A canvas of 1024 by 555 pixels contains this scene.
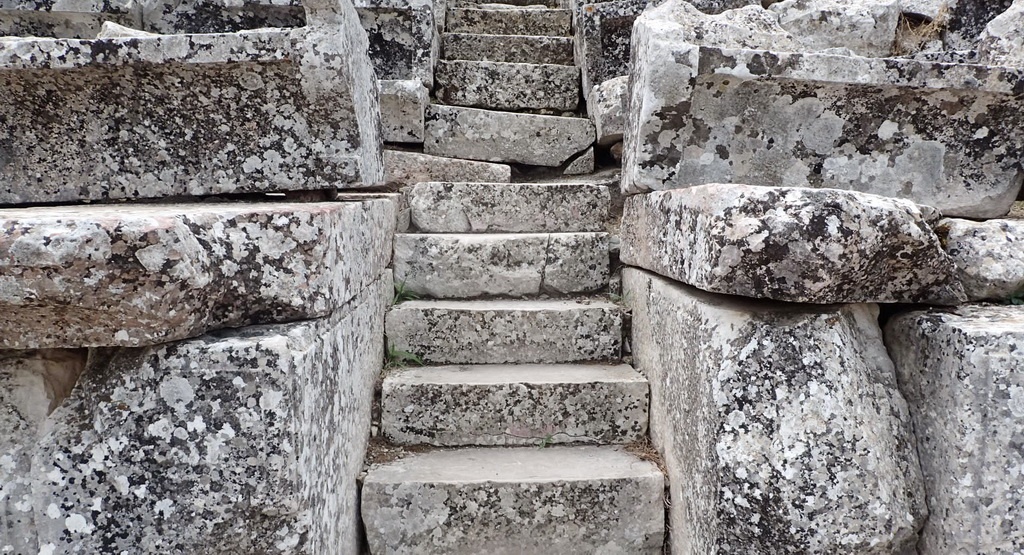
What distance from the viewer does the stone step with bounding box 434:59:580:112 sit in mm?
3838

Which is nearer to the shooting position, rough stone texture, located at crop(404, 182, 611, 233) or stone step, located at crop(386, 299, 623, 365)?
stone step, located at crop(386, 299, 623, 365)

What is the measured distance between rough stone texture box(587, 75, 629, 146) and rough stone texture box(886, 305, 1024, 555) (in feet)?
7.15

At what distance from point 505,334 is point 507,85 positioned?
214cm

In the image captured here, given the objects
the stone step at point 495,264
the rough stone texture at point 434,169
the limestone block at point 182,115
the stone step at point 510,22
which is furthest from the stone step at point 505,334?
the stone step at point 510,22

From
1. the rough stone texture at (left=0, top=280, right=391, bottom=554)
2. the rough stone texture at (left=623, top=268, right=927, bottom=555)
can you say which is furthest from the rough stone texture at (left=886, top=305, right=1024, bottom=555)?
the rough stone texture at (left=0, top=280, right=391, bottom=554)

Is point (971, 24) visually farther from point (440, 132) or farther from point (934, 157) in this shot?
point (440, 132)

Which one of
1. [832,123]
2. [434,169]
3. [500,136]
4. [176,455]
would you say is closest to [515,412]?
[176,455]

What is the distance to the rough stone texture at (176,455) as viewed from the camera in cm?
110

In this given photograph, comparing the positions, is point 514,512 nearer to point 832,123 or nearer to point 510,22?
point 832,123

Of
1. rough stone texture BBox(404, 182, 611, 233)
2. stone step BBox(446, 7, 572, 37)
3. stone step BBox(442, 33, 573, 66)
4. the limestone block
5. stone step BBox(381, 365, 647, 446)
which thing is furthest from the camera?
stone step BBox(446, 7, 572, 37)

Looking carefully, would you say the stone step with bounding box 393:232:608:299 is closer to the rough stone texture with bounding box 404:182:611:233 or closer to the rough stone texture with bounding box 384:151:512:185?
the rough stone texture with bounding box 404:182:611:233

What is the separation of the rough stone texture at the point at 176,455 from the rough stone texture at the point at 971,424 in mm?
1356

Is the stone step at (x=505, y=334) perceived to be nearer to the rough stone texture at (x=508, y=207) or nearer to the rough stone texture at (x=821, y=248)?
the rough stone texture at (x=508, y=207)

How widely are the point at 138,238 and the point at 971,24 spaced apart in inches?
144
